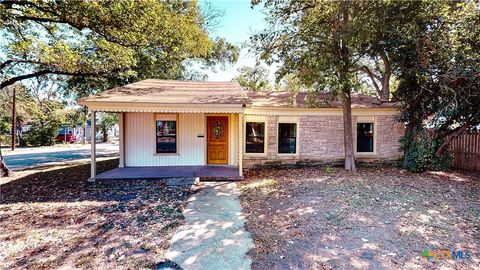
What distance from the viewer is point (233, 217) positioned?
5.38m

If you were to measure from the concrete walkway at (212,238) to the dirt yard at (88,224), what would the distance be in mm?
265

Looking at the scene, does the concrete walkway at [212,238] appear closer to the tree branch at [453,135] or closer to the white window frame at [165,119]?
the white window frame at [165,119]

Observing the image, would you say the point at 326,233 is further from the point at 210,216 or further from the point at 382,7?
the point at 382,7

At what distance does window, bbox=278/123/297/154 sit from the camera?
11.0m

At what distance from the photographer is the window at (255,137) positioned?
1089 cm

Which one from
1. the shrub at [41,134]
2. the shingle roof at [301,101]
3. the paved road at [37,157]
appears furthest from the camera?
the shrub at [41,134]

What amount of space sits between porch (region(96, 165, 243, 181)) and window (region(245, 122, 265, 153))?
121cm

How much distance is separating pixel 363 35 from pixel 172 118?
7.22 metres

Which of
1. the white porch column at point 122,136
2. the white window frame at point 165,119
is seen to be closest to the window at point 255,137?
the white window frame at point 165,119

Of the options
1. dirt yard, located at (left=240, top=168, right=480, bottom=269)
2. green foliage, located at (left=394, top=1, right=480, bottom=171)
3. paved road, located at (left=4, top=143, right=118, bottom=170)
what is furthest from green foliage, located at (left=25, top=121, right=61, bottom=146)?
green foliage, located at (left=394, top=1, right=480, bottom=171)

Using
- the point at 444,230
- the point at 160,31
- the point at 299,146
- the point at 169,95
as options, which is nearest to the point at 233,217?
the point at 444,230

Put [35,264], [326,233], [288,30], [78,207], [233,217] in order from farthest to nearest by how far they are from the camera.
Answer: [288,30], [78,207], [233,217], [326,233], [35,264]

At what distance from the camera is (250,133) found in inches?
430

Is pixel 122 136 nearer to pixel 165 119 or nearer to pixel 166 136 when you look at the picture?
pixel 166 136
